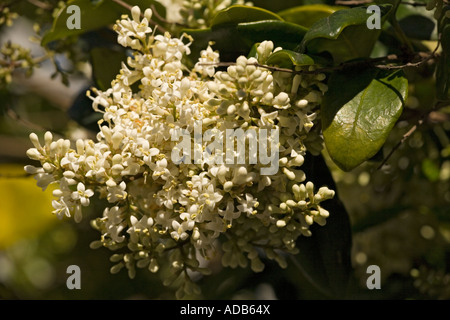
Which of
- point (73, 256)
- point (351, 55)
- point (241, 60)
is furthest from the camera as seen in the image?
point (73, 256)

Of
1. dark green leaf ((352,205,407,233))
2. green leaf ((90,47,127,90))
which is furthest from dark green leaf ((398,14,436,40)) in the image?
green leaf ((90,47,127,90))

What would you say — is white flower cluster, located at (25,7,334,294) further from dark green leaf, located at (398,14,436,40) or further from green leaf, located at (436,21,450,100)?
dark green leaf, located at (398,14,436,40)

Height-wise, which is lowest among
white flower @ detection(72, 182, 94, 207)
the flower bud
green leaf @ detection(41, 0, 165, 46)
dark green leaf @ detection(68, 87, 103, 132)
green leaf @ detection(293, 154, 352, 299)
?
green leaf @ detection(293, 154, 352, 299)

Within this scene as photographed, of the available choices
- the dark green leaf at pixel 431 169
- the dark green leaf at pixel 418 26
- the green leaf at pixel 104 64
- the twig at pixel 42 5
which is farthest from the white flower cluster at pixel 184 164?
the dark green leaf at pixel 431 169

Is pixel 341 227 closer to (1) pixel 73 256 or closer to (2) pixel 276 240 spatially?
(2) pixel 276 240

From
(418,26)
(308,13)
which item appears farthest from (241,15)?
(418,26)
